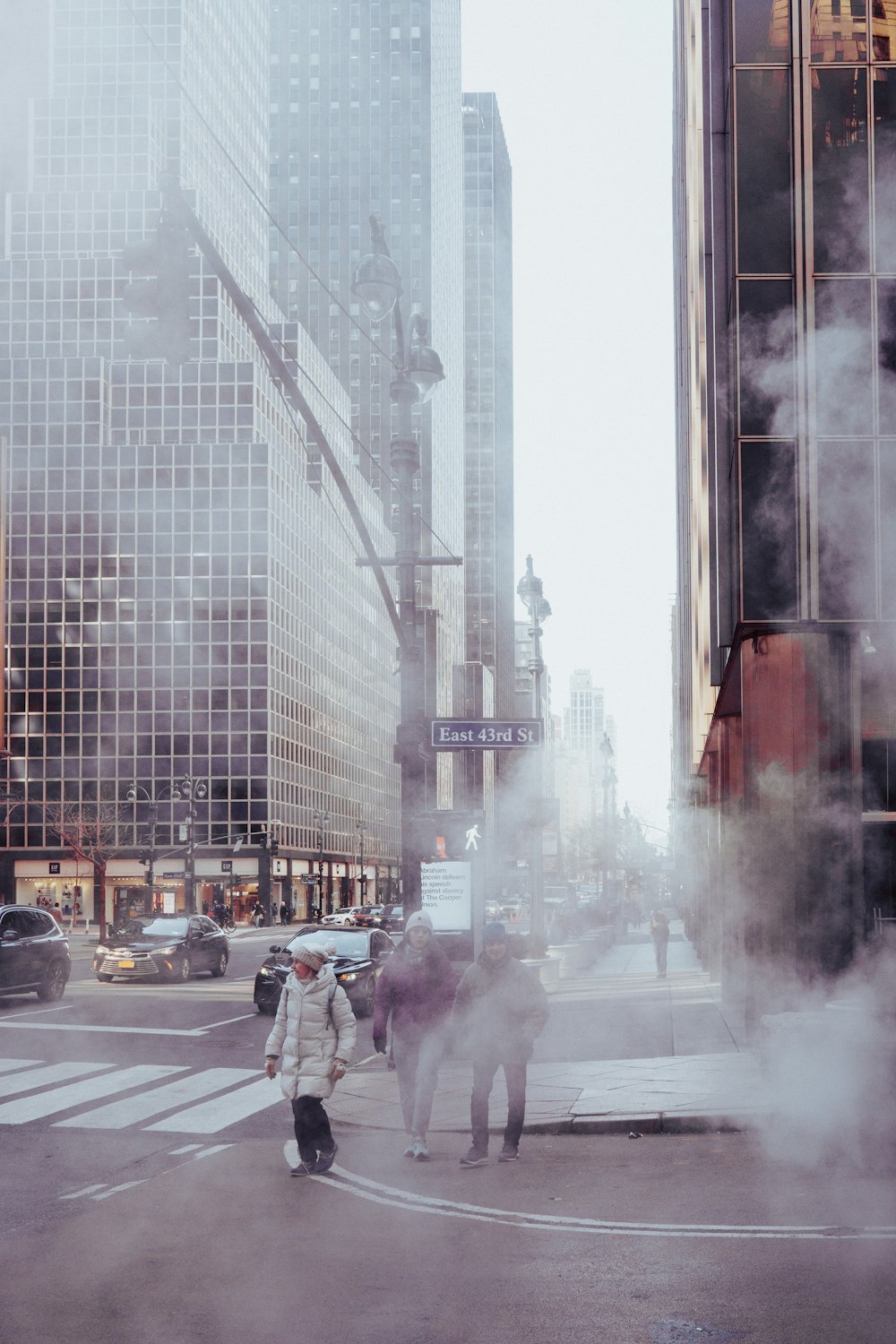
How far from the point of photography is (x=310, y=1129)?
6.32 meters

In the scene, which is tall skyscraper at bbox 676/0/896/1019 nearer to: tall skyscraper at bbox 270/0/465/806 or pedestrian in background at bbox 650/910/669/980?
pedestrian in background at bbox 650/910/669/980

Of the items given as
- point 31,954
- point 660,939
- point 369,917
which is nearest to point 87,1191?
point 31,954

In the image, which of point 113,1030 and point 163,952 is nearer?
point 113,1030

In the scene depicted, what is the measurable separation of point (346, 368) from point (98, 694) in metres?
94.8

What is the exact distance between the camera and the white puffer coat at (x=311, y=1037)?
628 cm

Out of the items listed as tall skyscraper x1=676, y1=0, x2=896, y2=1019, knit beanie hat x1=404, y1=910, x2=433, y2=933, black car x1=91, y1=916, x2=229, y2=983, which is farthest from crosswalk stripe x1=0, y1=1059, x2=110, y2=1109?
black car x1=91, y1=916, x2=229, y2=983

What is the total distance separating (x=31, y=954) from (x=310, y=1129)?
10.1 metres

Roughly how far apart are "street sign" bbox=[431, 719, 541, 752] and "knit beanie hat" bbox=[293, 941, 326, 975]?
4377 millimetres

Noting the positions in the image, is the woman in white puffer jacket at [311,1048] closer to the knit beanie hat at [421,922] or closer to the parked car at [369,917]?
the knit beanie hat at [421,922]

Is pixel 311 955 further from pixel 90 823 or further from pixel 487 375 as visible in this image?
pixel 487 375

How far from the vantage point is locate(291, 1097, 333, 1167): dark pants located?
6.30m

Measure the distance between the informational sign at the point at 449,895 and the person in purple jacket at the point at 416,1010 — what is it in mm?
5762

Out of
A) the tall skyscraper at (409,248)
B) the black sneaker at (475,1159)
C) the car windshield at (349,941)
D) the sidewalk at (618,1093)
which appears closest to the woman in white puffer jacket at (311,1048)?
the black sneaker at (475,1159)

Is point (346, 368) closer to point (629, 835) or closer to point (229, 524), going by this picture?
point (629, 835)
